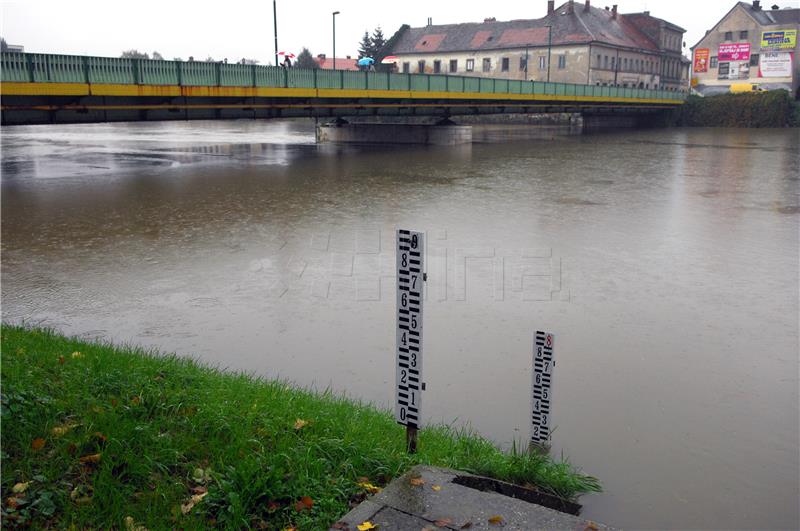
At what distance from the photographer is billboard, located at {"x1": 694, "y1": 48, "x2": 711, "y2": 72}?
81.7m

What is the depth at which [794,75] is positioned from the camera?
248 feet

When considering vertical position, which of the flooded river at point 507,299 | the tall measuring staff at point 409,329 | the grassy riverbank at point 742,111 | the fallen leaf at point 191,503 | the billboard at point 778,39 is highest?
the billboard at point 778,39

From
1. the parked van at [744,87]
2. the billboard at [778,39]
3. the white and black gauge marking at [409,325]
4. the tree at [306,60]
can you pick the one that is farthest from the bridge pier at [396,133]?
the tree at [306,60]

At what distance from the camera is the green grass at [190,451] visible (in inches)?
151

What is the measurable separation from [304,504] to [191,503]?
61cm

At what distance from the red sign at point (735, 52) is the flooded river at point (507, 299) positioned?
65.1 metres

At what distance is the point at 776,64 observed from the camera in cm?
7594

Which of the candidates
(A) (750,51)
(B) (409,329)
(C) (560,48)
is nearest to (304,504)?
(B) (409,329)

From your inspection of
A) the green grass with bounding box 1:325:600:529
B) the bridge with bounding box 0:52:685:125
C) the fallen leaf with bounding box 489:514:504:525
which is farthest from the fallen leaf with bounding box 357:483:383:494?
the bridge with bounding box 0:52:685:125

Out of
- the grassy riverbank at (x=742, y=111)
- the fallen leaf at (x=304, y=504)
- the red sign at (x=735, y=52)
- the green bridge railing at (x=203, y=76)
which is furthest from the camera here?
the red sign at (x=735, y=52)

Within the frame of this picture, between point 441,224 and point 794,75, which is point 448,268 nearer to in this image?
point 441,224

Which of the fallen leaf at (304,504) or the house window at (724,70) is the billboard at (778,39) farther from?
the fallen leaf at (304,504)

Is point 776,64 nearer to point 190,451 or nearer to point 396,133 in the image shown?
point 396,133

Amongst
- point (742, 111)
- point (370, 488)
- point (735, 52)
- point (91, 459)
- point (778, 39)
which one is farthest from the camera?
point (735, 52)
